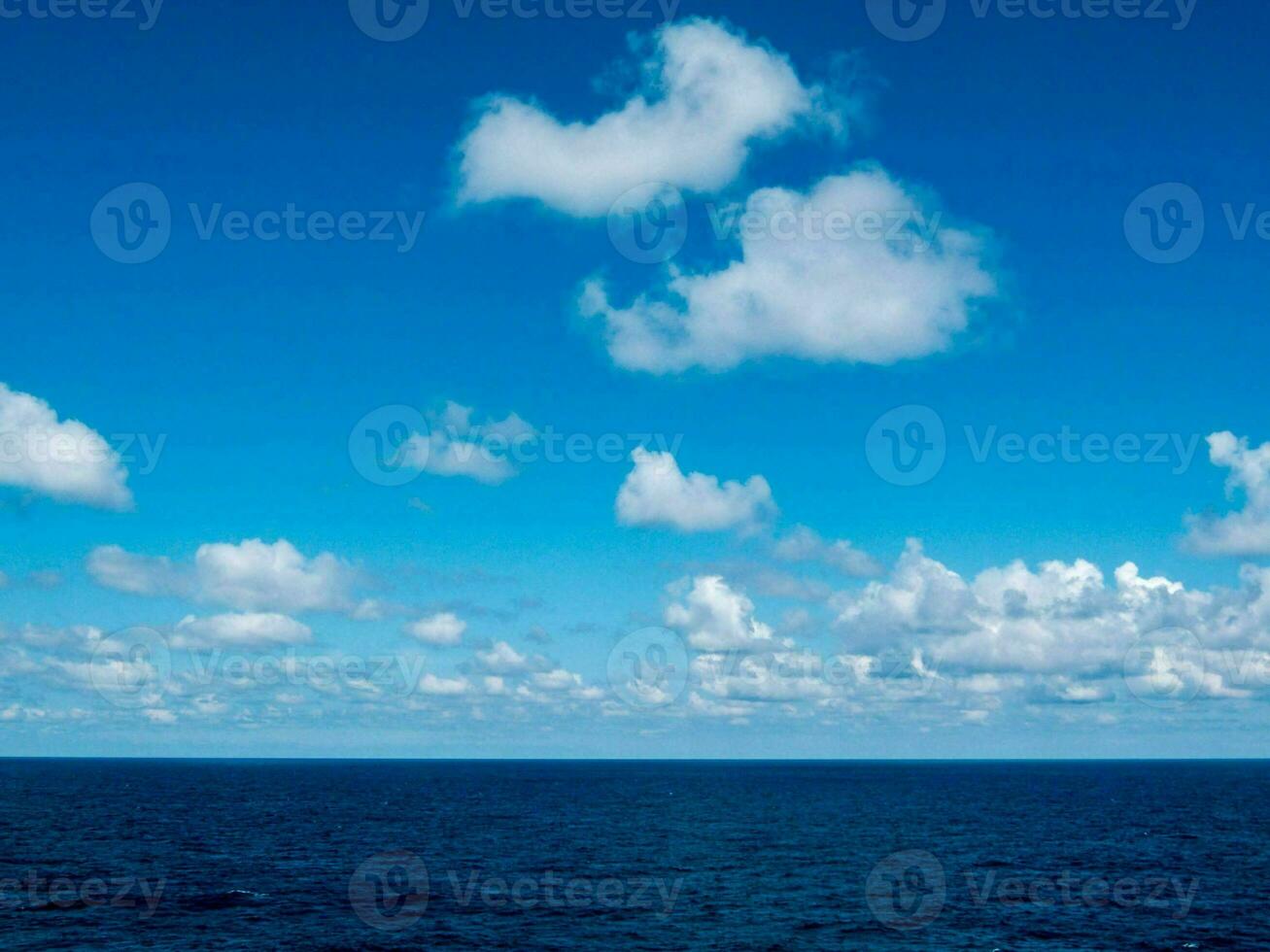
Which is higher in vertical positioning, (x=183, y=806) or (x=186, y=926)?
(x=186, y=926)

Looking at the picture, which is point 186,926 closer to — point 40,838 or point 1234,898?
point 40,838

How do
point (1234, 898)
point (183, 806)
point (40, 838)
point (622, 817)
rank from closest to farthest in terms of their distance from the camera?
point (1234, 898) → point (40, 838) → point (622, 817) → point (183, 806)

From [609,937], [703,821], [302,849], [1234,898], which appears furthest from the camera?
[703,821]

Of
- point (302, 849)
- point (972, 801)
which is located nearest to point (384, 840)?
point (302, 849)

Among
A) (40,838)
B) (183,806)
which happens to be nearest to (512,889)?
(40,838)

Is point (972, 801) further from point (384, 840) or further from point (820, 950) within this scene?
point (820, 950)

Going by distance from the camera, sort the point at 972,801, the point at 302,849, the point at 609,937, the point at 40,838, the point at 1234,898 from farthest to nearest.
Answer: the point at 972,801 → the point at 40,838 → the point at 302,849 → the point at 1234,898 → the point at 609,937

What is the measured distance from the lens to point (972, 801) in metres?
196

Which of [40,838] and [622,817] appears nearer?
[40,838]

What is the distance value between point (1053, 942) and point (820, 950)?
53.0ft

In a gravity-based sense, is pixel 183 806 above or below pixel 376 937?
below

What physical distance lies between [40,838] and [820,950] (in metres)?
97.4

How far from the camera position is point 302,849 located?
105m

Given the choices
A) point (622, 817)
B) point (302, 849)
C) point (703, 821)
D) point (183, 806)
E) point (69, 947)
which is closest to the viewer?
point (69, 947)
